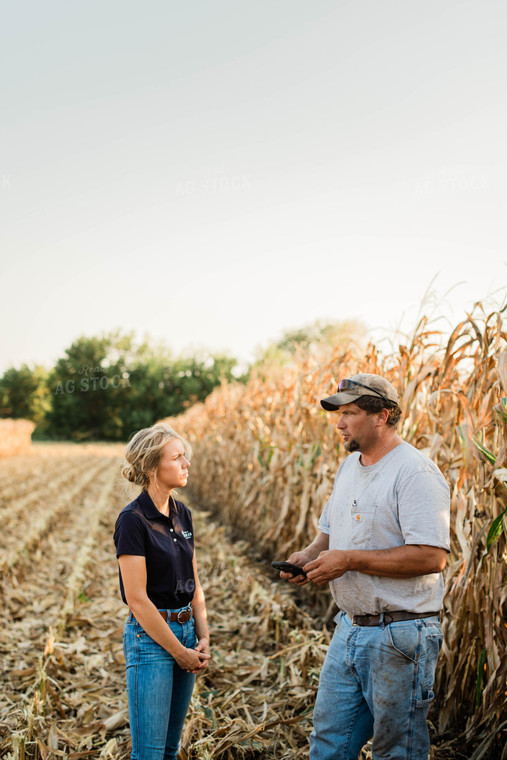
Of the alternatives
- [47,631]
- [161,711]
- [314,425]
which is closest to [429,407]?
[161,711]

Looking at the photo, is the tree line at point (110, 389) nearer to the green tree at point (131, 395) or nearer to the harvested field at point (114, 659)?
the green tree at point (131, 395)

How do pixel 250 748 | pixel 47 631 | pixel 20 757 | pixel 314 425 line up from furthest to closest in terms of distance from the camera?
pixel 314 425, pixel 47 631, pixel 250 748, pixel 20 757

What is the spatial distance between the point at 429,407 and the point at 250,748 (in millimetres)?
2210

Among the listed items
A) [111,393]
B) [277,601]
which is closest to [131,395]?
[111,393]

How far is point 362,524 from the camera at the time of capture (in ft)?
7.27

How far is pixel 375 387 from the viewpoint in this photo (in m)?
→ 2.27

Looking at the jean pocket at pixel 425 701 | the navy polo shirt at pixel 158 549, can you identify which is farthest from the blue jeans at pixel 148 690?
the jean pocket at pixel 425 701

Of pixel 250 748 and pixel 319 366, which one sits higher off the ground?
pixel 319 366

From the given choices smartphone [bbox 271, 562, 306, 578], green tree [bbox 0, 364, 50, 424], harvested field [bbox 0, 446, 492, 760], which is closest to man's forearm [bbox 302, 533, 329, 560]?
smartphone [bbox 271, 562, 306, 578]

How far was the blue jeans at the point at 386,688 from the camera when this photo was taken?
209 centimetres

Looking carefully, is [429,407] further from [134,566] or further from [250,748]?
[250,748]

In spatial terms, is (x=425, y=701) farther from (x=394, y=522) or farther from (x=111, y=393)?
(x=111, y=393)

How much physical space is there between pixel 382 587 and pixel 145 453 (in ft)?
3.69

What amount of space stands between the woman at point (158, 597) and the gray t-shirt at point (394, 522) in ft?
2.18
